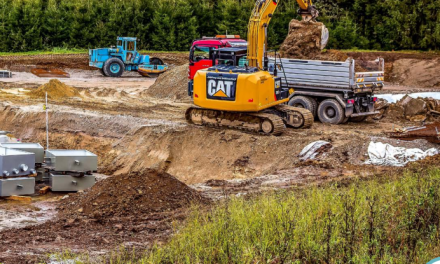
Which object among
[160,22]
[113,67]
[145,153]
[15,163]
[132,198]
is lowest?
[145,153]

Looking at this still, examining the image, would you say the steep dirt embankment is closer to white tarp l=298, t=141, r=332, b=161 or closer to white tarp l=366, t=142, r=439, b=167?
white tarp l=298, t=141, r=332, b=161

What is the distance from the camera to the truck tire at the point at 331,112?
1969cm

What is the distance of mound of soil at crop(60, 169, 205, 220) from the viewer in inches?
428

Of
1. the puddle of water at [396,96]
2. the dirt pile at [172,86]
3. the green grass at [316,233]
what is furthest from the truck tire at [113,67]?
the green grass at [316,233]

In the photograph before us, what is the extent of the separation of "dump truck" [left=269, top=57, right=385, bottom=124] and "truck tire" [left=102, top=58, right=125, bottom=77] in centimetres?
1611

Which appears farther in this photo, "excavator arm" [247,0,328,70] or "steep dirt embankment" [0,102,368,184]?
"excavator arm" [247,0,328,70]

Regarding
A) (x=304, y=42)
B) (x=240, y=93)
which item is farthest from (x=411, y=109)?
(x=240, y=93)

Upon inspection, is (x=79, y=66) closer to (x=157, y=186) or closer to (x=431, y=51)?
(x=431, y=51)

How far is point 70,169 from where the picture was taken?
1370 centimetres

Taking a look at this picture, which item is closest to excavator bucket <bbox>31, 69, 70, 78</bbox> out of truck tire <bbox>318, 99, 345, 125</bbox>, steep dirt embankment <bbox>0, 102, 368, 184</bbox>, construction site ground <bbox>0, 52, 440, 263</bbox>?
construction site ground <bbox>0, 52, 440, 263</bbox>

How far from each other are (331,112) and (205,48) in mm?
6969

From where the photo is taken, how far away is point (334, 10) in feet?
144

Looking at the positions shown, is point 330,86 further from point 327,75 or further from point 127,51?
point 127,51

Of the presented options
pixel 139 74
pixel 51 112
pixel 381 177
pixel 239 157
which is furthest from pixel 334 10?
pixel 381 177
